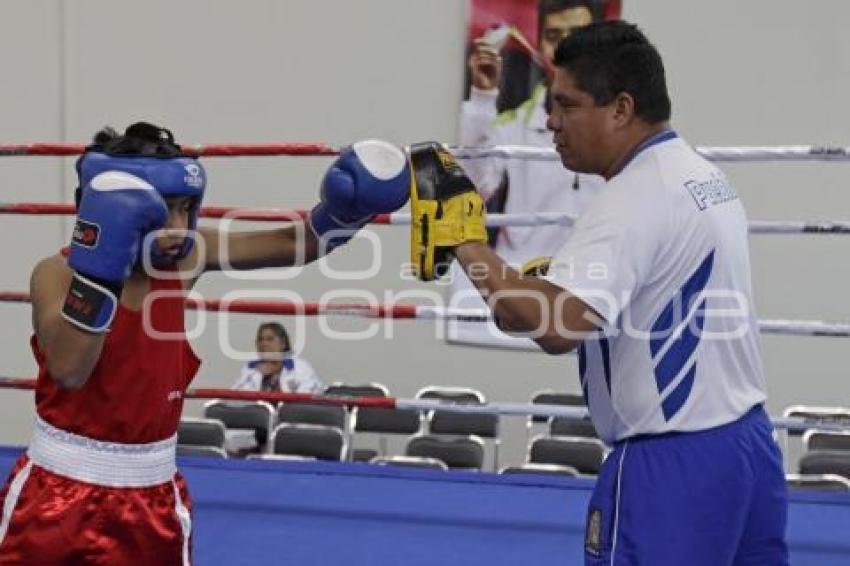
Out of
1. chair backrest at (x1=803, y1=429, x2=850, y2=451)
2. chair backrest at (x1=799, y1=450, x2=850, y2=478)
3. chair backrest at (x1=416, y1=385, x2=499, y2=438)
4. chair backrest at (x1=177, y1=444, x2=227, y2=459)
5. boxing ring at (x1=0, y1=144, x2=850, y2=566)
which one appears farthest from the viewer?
chair backrest at (x1=416, y1=385, x2=499, y2=438)

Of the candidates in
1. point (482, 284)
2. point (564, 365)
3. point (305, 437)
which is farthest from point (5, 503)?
point (564, 365)

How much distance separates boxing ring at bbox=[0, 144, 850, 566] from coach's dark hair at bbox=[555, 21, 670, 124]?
1132 millimetres

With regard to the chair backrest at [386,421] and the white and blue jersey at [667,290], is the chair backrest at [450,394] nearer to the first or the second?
the chair backrest at [386,421]

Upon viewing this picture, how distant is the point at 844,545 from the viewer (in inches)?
99.6

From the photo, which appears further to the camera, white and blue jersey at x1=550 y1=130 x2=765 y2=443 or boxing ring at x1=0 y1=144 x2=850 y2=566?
boxing ring at x1=0 y1=144 x2=850 y2=566

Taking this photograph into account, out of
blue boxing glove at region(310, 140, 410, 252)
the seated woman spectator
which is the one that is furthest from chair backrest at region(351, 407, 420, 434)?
blue boxing glove at region(310, 140, 410, 252)

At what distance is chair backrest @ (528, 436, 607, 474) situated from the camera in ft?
13.2

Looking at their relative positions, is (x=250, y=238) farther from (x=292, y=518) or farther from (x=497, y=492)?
(x=497, y=492)

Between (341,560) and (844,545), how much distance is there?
43.7 inches

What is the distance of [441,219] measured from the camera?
5.25 feet

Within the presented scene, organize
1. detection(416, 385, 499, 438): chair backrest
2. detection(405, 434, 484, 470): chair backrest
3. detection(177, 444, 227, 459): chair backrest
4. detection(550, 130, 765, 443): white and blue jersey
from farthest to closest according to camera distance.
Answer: detection(416, 385, 499, 438): chair backrest → detection(405, 434, 484, 470): chair backrest → detection(177, 444, 227, 459): chair backrest → detection(550, 130, 765, 443): white and blue jersey

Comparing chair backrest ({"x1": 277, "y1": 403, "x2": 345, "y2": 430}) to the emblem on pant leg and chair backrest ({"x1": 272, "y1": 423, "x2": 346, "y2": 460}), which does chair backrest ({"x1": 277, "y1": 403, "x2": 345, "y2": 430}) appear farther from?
the emblem on pant leg

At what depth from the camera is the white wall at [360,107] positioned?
5.25 m

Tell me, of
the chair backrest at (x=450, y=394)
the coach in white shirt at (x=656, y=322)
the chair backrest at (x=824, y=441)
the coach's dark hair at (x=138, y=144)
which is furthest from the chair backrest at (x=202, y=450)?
the coach in white shirt at (x=656, y=322)
